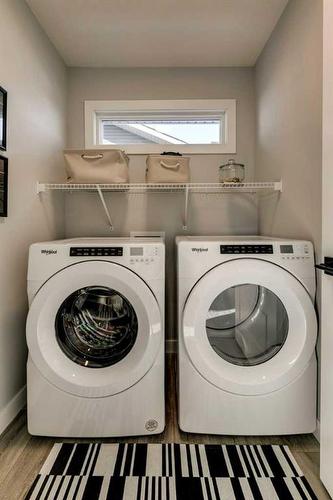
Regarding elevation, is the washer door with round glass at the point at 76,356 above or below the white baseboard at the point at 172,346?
above

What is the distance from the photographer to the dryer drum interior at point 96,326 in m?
1.54

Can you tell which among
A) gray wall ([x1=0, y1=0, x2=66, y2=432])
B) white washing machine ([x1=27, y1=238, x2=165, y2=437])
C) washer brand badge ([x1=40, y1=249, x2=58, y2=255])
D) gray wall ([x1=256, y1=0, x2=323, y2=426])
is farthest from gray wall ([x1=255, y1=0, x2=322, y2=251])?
gray wall ([x1=0, y1=0, x2=66, y2=432])

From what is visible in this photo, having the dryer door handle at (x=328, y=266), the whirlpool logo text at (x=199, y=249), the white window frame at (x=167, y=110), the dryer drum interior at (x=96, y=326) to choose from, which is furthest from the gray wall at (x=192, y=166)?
the dryer door handle at (x=328, y=266)

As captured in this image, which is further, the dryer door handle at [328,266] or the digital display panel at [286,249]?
the digital display panel at [286,249]

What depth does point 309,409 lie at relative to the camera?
1459 mm

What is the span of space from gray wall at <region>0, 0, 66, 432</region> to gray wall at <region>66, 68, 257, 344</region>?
1.23ft

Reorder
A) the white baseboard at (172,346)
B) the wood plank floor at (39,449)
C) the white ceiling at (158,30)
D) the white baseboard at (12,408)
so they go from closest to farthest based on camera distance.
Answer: the wood plank floor at (39,449), the white baseboard at (12,408), the white ceiling at (158,30), the white baseboard at (172,346)

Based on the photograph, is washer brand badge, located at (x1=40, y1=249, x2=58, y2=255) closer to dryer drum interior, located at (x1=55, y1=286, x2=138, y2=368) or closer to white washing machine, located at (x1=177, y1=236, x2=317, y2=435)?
dryer drum interior, located at (x1=55, y1=286, x2=138, y2=368)

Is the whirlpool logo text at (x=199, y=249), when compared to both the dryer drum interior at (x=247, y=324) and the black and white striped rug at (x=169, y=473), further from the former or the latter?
the black and white striped rug at (x=169, y=473)

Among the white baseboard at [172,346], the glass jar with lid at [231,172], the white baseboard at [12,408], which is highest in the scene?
the glass jar with lid at [231,172]

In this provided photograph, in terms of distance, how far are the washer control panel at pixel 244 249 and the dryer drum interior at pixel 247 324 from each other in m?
0.18

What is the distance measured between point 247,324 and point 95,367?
0.78 metres

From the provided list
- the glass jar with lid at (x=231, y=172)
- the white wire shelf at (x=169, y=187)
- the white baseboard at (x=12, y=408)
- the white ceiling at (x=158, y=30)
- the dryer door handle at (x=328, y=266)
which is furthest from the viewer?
the glass jar with lid at (x=231, y=172)

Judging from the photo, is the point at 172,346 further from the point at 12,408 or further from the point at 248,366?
the point at 12,408
